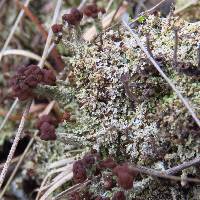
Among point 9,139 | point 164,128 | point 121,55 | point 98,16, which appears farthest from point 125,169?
point 9,139

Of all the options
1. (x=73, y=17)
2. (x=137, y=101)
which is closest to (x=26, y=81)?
(x=73, y=17)

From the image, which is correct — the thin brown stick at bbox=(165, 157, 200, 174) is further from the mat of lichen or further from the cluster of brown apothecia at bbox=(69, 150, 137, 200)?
the cluster of brown apothecia at bbox=(69, 150, 137, 200)

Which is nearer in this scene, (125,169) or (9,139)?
(125,169)

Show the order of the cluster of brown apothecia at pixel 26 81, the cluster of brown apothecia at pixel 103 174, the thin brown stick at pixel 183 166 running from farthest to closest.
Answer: the cluster of brown apothecia at pixel 26 81 → the thin brown stick at pixel 183 166 → the cluster of brown apothecia at pixel 103 174

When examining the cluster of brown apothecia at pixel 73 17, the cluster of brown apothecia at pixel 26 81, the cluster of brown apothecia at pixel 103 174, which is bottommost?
the cluster of brown apothecia at pixel 103 174

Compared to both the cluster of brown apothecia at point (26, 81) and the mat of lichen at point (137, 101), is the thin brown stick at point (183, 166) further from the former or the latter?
the cluster of brown apothecia at point (26, 81)

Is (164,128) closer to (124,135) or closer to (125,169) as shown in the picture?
(124,135)

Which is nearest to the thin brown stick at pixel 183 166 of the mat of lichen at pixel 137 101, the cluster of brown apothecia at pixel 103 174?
the mat of lichen at pixel 137 101
